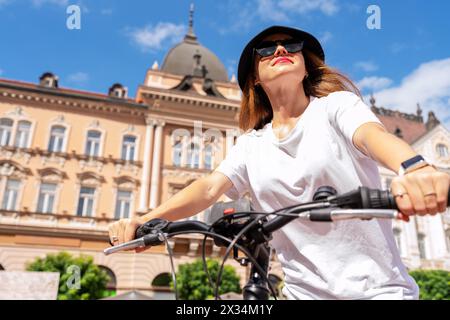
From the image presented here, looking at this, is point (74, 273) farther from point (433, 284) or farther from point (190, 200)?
point (433, 284)

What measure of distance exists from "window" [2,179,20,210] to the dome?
1004 cm

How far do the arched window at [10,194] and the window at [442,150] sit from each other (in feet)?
78.4

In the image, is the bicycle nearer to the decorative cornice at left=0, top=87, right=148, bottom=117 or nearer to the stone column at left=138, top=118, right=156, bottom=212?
the stone column at left=138, top=118, right=156, bottom=212

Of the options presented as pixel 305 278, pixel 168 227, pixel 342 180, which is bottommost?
pixel 305 278

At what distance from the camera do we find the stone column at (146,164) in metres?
19.2

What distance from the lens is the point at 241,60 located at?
2.03m

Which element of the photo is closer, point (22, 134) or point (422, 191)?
point (422, 191)

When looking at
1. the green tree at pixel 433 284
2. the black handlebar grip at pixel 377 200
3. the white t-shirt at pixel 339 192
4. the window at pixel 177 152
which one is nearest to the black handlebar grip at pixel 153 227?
the white t-shirt at pixel 339 192

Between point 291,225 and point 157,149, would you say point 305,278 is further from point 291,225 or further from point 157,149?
point 157,149

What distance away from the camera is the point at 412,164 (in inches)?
42.7

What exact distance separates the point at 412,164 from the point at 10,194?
63.4ft

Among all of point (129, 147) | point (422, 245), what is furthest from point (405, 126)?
point (129, 147)

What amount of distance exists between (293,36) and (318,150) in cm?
60
